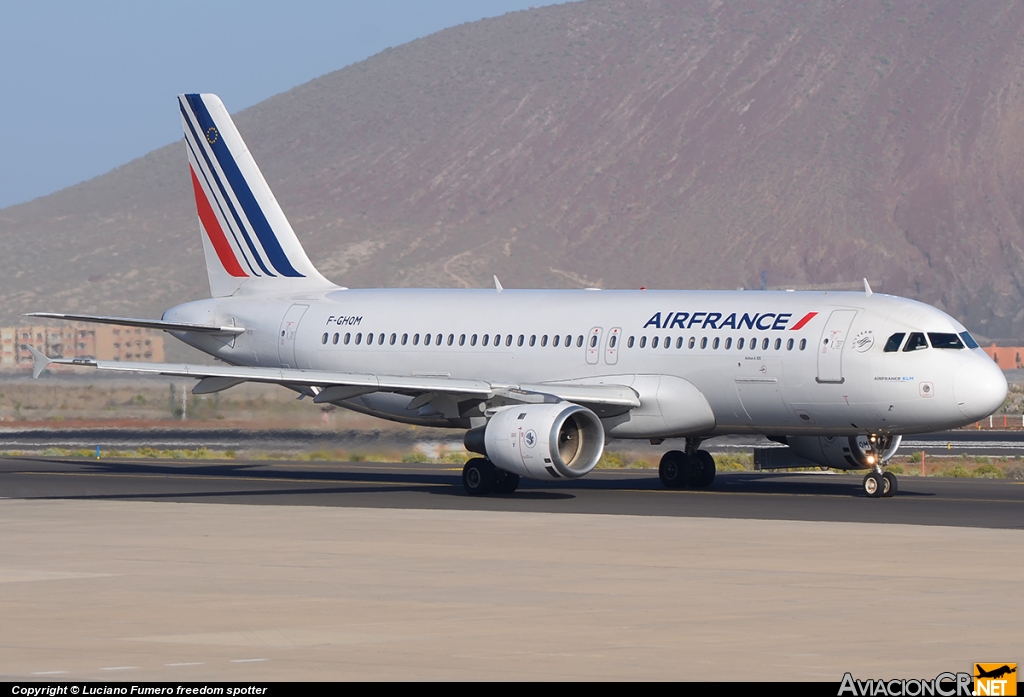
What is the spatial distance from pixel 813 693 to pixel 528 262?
572 ft

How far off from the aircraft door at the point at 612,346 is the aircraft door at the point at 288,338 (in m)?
8.60

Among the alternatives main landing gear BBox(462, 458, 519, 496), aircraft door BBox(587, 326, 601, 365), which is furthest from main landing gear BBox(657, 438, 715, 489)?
main landing gear BBox(462, 458, 519, 496)

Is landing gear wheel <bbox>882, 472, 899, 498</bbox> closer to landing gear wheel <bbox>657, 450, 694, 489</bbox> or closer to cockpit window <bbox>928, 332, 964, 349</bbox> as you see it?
cockpit window <bbox>928, 332, 964, 349</bbox>

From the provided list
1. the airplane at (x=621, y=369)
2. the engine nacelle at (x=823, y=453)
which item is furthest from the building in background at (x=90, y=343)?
the engine nacelle at (x=823, y=453)

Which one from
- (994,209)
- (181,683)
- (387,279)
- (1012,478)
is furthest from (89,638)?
(994,209)

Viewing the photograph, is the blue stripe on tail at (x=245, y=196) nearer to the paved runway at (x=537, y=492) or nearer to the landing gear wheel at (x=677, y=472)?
the paved runway at (x=537, y=492)

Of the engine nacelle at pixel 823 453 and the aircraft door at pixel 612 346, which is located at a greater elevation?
the aircraft door at pixel 612 346

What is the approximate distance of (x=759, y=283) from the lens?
593ft

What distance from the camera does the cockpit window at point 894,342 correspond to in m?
33.3

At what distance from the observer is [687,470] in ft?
123

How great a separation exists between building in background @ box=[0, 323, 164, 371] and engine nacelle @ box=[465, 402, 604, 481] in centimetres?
10035

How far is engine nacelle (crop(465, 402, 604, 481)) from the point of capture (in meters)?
33.0

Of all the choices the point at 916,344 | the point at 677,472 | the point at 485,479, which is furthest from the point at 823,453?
the point at 485,479

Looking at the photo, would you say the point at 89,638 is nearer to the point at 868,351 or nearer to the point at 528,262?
the point at 868,351
